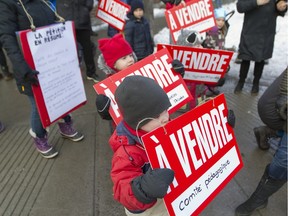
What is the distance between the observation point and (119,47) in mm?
2582

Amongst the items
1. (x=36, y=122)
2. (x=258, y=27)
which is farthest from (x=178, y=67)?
(x=258, y=27)

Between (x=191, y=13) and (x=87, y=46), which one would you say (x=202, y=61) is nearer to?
(x=191, y=13)

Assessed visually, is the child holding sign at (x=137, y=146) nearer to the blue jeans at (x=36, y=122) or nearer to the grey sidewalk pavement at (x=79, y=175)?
the grey sidewalk pavement at (x=79, y=175)

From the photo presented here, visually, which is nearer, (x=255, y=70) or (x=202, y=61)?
(x=202, y=61)

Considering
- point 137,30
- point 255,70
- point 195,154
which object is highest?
point 137,30

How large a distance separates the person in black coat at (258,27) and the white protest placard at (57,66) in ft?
8.35

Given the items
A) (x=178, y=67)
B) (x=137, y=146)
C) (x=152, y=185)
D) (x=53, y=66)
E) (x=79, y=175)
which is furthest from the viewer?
(x=79, y=175)

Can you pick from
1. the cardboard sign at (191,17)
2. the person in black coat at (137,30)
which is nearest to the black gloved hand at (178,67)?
the cardboard sign at (191,17)

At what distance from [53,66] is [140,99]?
1734 mm

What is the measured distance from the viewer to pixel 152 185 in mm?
1216

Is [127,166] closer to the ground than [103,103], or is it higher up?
closer to the ground

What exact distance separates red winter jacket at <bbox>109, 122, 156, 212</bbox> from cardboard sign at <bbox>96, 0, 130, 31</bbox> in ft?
12.2

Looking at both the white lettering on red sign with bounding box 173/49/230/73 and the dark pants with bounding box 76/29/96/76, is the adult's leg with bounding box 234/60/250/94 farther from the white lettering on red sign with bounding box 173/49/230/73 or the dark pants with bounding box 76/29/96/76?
the dark pants with bounding box 76/29/96/76

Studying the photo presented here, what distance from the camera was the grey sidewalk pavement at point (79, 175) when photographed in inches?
96.7
